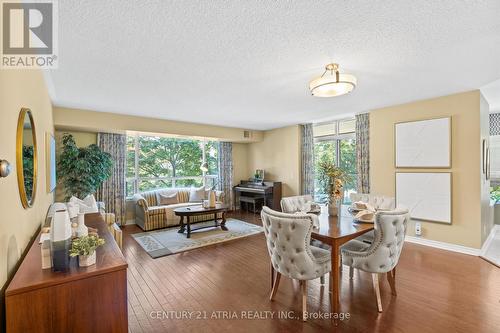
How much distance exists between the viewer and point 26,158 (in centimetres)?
181

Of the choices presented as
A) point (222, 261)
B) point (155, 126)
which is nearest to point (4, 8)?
point (222, 261)

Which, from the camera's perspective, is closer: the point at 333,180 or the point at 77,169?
the point at 333,180

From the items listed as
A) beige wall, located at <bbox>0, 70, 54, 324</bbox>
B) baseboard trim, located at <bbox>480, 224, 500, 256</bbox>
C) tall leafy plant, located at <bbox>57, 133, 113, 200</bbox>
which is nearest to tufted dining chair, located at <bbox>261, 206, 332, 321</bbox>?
beige wall, located at <bbox>0, 70, 54, 324</bbox>

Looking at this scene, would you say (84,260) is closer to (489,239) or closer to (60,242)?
(60,242)

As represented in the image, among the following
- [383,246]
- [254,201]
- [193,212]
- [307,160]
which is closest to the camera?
[383,246]

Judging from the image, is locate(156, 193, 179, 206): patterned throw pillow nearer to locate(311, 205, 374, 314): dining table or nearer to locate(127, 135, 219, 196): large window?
locate(127, 135, 219, 196): large window

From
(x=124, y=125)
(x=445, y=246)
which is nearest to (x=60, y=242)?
(x=124, y=125)

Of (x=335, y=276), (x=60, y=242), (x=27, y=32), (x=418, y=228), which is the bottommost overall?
(x=418, y=228)

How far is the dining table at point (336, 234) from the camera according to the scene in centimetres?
218

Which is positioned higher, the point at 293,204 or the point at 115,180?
the point at 115,180

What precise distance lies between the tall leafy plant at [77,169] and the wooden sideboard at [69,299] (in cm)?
357

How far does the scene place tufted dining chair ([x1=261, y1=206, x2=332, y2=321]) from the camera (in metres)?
2.08

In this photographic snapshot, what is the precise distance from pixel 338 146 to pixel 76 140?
6204 millimetres

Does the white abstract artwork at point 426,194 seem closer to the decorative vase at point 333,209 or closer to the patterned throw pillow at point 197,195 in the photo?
the decorative vase at point 333,209
